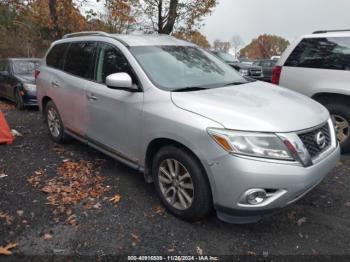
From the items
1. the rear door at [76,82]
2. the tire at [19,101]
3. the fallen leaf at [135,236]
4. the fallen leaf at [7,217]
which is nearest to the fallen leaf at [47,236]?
the fallen leaf at [7,217]

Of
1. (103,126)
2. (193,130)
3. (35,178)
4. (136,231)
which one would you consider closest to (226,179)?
(193,130)

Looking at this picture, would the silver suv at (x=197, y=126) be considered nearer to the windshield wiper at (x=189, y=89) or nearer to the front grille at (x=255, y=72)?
the windshield wiper at (x=189, y=89)

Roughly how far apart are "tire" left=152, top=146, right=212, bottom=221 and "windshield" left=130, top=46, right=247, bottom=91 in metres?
0.72

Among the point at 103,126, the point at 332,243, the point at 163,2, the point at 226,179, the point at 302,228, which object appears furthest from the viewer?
the point at 163,2

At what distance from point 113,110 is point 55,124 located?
2.24 meters

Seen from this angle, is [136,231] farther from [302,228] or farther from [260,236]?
[302,228]

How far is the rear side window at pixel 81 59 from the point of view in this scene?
4.67 m

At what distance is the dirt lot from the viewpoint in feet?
9.99

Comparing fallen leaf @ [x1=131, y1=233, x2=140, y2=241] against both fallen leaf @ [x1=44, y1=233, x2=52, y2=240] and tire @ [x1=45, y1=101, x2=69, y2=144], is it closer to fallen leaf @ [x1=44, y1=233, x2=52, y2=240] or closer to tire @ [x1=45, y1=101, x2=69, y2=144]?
fallen leaf @ [x1=44, y1=233, x2=52, y2=240]

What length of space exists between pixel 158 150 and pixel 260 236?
1298 millimetres

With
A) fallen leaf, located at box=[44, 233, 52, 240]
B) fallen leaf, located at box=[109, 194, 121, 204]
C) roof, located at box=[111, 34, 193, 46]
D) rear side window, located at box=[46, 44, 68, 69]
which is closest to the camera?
fallen leaf, located at box=[44, 233, 52, 240]

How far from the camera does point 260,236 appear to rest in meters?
3.21

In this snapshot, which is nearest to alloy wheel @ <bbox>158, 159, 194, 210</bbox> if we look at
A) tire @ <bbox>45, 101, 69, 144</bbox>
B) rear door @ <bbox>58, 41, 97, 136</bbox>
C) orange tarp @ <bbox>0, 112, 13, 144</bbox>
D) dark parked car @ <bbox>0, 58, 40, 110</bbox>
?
rear door @ <bbox>58, 41, 97, 136</bbox>

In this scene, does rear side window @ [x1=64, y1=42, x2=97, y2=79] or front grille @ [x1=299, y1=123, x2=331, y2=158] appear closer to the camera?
front grille @ [x1=299, y1=123, x2=331, y2=158]
